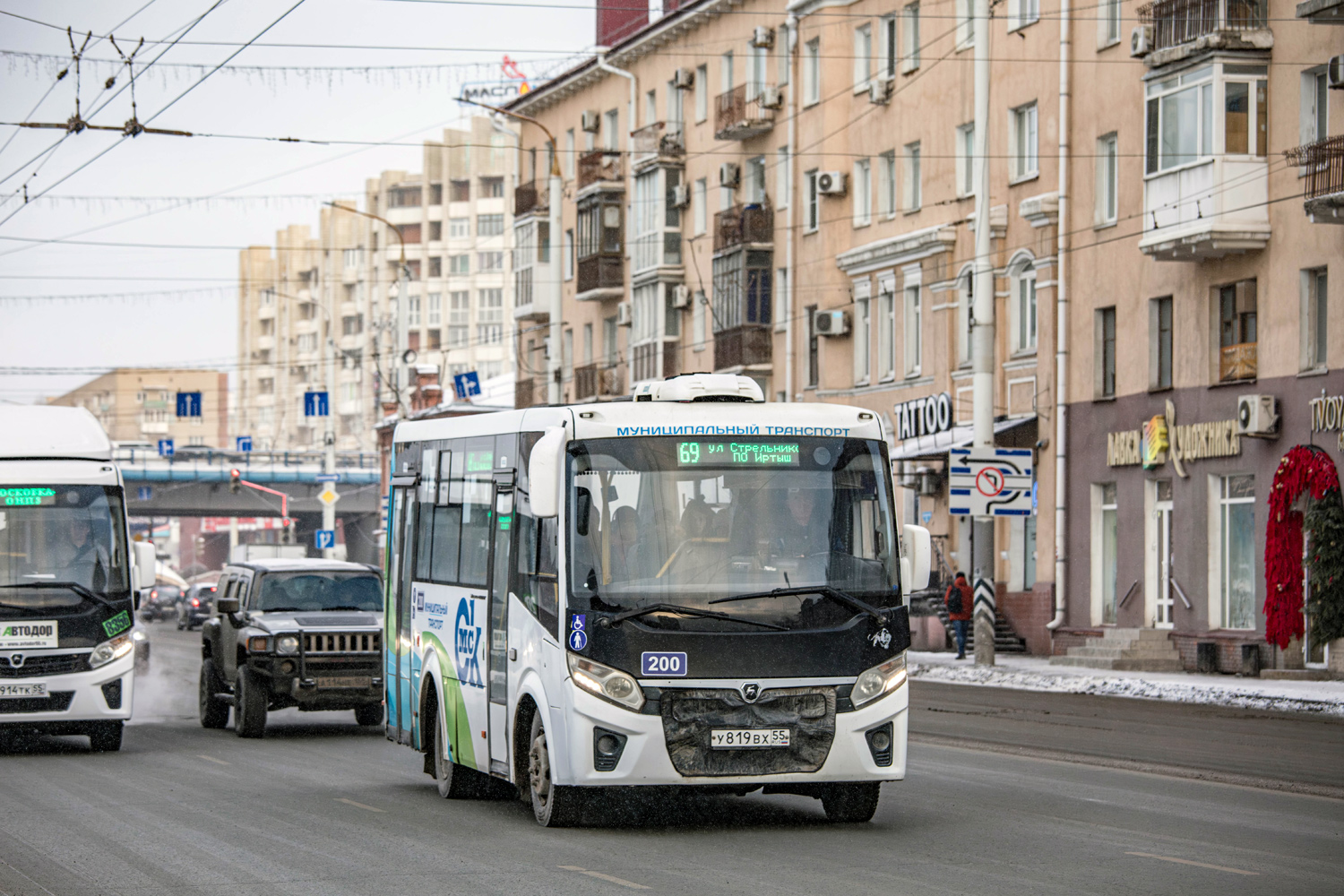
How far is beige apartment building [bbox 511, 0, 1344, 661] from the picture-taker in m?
33.8

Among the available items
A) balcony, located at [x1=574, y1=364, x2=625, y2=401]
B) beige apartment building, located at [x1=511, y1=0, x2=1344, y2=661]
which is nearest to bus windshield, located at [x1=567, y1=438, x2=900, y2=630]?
beige apartment building, located at [x1=511, y1=0, x2=1344, y2=661]

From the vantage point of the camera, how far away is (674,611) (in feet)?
40.8

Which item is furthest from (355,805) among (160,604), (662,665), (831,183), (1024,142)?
(160,604)

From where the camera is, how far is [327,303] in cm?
16562

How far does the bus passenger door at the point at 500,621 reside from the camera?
44.8 feet

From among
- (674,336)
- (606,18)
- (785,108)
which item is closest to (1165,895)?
(785,108)

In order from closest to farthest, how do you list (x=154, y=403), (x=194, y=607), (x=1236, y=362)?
(x=1236, y=362) → (x=194, y=607) → (x=154, y=403)

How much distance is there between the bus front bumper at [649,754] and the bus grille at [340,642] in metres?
9.50

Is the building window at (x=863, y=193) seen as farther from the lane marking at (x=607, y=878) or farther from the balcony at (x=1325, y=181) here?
the lane marking at (x=607, y=878)

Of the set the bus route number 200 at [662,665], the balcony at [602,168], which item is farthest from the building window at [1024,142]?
the bus route number 200 at [662,665]

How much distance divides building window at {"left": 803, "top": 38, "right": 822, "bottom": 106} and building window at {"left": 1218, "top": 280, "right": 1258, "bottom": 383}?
55.6ft

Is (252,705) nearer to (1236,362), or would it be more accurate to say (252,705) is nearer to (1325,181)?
(1325,181)

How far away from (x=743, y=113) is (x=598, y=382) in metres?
11.7

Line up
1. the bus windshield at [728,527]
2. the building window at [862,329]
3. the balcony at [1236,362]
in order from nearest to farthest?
1. the bus windshield at [728,527]
2. the balcony at [1236,362]
3. the building window at [862,329]
